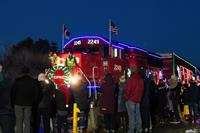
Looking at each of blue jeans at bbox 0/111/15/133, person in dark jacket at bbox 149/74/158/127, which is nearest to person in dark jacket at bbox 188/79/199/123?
person in dark jacket at bbox 149/74/158/127

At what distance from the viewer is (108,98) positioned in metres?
14.4

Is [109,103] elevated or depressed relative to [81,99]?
depressed

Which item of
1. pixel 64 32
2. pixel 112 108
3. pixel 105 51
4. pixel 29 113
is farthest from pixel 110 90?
pixel 64 32

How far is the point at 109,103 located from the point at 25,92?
3.76 m

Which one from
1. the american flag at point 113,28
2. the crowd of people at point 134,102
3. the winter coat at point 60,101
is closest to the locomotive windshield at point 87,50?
the american flag at point 113,28

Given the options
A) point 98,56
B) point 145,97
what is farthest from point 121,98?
point 98,56

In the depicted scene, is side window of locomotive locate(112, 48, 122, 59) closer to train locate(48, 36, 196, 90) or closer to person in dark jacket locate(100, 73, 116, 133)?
train locate(48, 36, 196, 90)

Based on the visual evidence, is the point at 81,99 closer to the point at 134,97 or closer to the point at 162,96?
the point at 134,97

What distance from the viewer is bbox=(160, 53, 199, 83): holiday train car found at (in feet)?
94.6

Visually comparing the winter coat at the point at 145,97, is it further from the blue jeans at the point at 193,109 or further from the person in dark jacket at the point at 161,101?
the blue jeans at the point at 193,109

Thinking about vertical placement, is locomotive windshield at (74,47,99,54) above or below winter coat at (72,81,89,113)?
above

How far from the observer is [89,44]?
24.0 m

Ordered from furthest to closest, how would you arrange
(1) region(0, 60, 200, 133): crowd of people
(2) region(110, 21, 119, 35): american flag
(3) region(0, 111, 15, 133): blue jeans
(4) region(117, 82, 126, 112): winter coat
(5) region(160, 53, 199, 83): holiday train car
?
(5) region(160, 53, 199, 83): holiday train car < (2) region(110, 21, 119, 35): american flag < (4) region(117, 82, 126, 112): winter coat < (3) region(0, 111, 15, 133): blue jeans < (1) region(0, 60, 200, 133): crowd of people

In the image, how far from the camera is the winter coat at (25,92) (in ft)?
37.1
